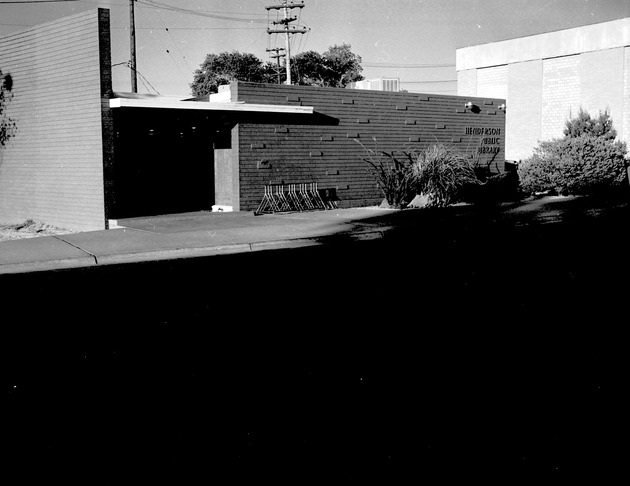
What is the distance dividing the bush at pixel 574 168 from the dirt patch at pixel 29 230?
52.8ft

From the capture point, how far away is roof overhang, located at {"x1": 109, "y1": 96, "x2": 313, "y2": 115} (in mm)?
17047

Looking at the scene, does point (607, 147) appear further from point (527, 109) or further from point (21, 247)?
point (21, 247)

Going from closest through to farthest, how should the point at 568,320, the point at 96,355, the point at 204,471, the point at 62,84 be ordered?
the point at 204,471
the point at 96,355
the point at 568,320
the point at 62,84

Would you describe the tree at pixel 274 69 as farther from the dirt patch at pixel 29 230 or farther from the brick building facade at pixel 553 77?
the dirt patch at pixel 29 230

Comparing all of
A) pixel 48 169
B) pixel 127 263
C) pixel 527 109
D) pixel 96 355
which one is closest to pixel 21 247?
pixel 127 263

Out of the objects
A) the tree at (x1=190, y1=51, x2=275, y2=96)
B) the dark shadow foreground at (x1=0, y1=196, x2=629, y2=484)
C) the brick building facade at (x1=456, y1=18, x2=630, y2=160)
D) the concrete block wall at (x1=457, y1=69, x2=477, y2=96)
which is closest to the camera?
the dark shadow foreground at (x1=0, y1=196, x2=629, y2=484)

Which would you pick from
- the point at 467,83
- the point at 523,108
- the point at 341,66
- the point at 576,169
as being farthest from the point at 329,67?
the point at 576,169

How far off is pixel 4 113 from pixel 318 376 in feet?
61.4

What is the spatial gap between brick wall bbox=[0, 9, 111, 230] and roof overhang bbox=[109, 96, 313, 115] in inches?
31.3

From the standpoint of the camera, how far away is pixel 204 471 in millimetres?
3576

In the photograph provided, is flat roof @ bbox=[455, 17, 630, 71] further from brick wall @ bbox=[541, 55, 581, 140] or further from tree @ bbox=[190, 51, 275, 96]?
tree @ bbox=[190, 51, 275, 96]

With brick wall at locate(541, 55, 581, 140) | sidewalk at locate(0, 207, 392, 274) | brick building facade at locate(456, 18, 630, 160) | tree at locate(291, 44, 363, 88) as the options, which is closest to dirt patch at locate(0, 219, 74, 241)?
sidewalk at locate(0, 207, 392, 274)

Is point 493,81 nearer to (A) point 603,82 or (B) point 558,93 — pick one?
(B) point 558,93

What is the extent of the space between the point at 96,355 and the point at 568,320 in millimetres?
4296
